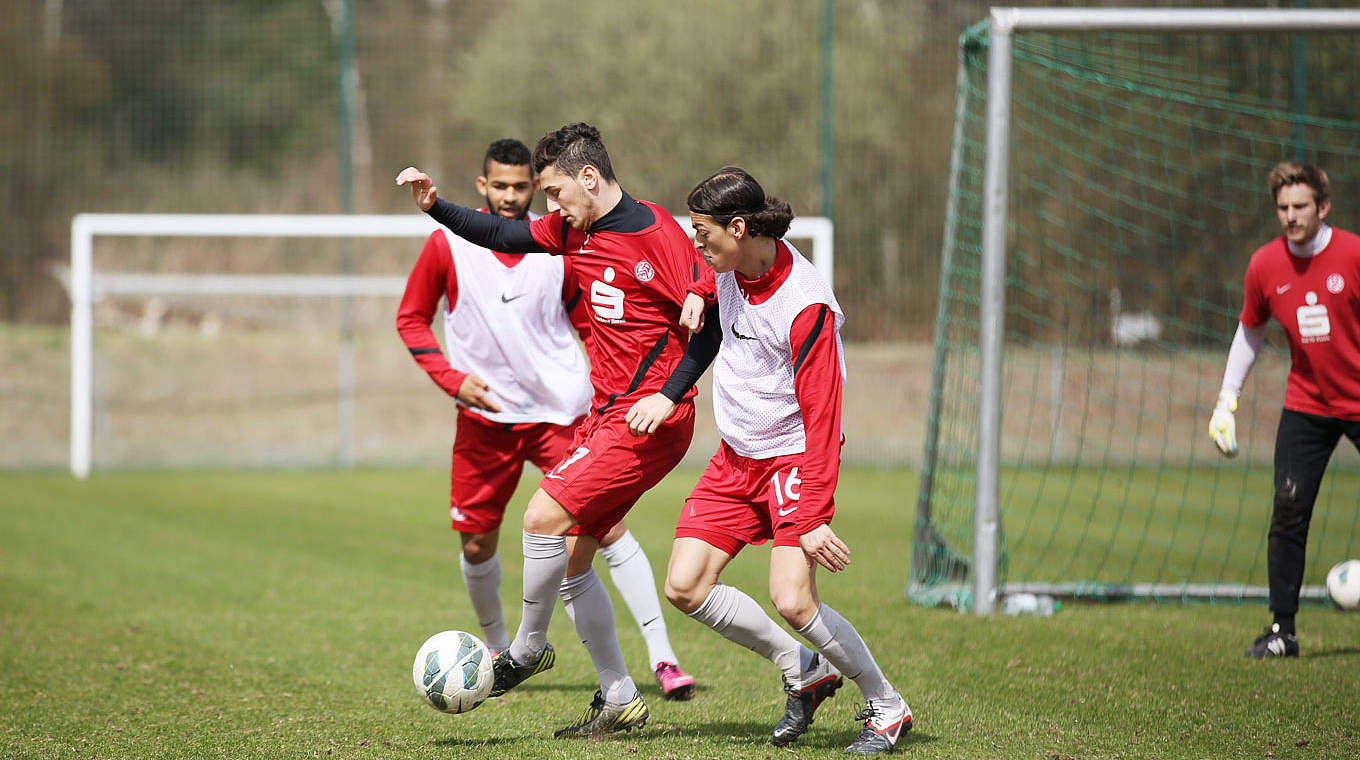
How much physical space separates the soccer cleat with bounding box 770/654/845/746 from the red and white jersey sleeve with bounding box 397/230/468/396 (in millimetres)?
2013

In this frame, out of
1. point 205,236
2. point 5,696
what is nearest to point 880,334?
point 205,236

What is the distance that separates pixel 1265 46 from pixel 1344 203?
6.60 feet

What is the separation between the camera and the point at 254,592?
7.38 m

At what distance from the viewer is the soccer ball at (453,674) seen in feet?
13.5

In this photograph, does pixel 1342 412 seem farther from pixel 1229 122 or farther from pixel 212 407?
pixel 212 407

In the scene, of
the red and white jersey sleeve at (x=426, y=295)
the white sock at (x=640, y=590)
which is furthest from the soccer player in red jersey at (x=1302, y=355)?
the red and white jersey sleeve at (x=426, y=295)

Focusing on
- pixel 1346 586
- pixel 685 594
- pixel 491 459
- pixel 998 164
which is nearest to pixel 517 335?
pixel 491 459

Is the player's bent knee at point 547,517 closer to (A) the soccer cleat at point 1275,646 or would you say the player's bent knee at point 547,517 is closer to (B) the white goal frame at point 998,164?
(B) the white goal frame at point 998,164

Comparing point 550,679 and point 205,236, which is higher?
point 205,236

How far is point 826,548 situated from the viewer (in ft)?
12.3

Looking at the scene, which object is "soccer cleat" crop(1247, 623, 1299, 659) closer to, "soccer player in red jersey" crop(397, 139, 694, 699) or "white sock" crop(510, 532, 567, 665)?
"soccer player in red jersey" crop(397, 139, 694, 699)

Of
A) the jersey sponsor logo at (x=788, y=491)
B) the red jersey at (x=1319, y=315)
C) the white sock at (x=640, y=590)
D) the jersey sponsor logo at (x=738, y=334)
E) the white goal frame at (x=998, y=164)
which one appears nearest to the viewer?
the jersey sponsor logo at (x=788, y=491)

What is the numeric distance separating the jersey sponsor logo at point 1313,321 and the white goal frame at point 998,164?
1540mm

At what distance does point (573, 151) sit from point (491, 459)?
5.10 ft
